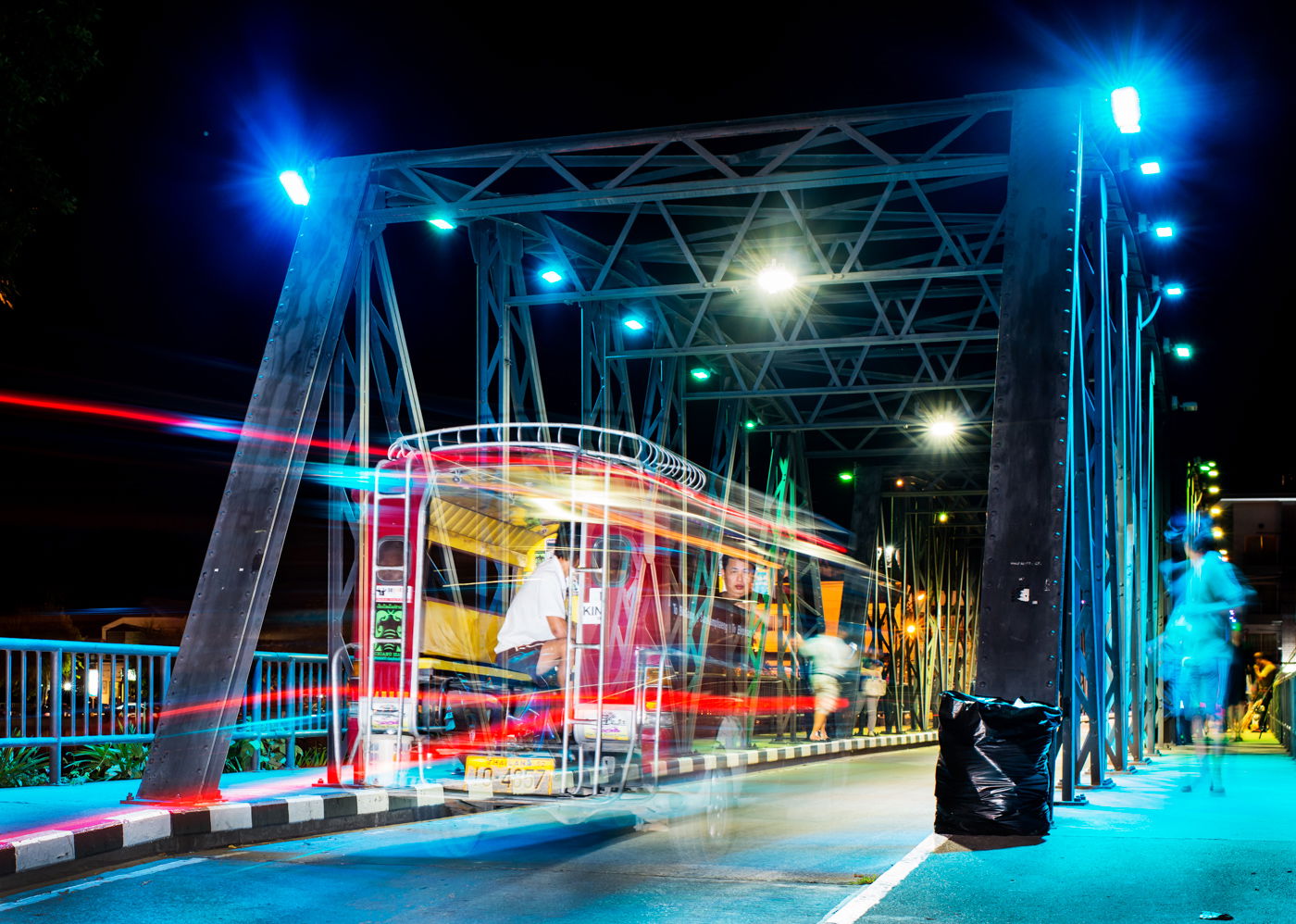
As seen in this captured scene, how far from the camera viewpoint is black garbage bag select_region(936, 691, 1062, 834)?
787 cm

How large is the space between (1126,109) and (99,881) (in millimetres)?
9410

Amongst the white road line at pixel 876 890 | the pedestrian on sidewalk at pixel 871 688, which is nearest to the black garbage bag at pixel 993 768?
the white road line at pixel 876 890

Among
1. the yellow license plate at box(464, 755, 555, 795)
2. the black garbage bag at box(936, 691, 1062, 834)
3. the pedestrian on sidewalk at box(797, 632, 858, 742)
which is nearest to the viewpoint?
the black garbage bag at box(936, 691, 1062, 834)

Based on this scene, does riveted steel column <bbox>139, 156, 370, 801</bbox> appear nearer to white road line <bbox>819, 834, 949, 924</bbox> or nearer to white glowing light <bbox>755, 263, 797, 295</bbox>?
white glowing light <bbox>755, 263, 797, 295</bbox>

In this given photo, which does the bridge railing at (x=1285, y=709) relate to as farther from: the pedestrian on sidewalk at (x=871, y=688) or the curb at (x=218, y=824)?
the curb at (x=218, y=824)

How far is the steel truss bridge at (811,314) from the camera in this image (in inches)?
379

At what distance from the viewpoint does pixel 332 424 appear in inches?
475

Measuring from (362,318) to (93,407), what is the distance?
61.0ft

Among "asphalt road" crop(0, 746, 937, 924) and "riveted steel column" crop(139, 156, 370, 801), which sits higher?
"riveted steel column" crop(139, 156, 370, 801)

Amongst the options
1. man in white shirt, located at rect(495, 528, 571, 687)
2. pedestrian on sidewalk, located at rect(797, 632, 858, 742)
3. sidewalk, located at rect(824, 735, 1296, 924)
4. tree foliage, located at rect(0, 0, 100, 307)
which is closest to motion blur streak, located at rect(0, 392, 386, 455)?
pedestrian on sidewalk, located at rect(797, 632, 858, 742)

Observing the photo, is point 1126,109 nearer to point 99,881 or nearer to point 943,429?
point 99,881

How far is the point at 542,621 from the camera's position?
9.48 meters

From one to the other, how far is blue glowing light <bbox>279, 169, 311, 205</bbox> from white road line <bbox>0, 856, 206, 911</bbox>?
261 inches

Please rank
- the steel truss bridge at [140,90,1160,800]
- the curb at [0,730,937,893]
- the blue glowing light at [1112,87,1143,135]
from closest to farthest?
1. the curb at [0,730,937,893]
2. the steel truss bridge at [140,90,1160,800]
3. the blue glowing light at [1112,87,1143,135]
